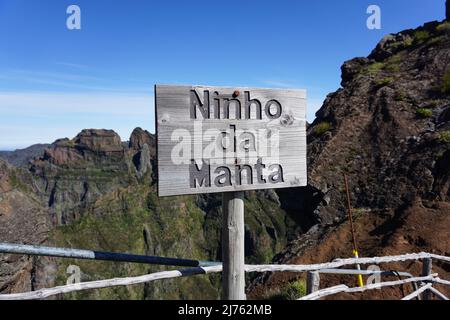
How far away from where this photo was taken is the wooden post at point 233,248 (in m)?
3.36

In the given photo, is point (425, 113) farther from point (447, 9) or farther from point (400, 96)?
point (447, 9)

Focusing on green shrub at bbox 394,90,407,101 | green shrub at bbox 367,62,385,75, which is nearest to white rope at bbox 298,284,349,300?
green shrub at bbox 394,90,407,101

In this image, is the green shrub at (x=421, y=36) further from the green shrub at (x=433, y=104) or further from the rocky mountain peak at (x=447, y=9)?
the green shrub at (x=433, y=104)

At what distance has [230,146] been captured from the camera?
129 inches

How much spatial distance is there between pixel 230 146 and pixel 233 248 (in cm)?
95

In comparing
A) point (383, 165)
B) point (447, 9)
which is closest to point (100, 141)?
point (447, 9)

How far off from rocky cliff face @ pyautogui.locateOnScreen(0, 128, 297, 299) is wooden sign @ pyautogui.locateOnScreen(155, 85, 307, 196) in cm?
7103

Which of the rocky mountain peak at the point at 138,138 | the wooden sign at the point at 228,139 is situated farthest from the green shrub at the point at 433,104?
the rocky mountain peak at the point at 138,138

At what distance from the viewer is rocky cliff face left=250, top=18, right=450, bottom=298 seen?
11.4m

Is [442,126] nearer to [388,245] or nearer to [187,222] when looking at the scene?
[388,245]

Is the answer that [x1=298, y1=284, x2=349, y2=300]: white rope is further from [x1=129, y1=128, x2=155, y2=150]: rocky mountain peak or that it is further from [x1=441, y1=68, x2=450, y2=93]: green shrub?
[x1=129, y1=128, x2=155, y2=150]: rocky mountain peak

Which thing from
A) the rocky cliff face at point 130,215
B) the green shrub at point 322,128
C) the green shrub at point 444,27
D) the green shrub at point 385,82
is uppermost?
the green shrub at point 444,27

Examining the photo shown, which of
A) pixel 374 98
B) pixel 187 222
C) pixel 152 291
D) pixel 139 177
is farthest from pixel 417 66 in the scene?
pixel 139 177

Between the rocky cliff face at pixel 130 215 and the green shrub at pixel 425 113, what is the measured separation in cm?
6532
